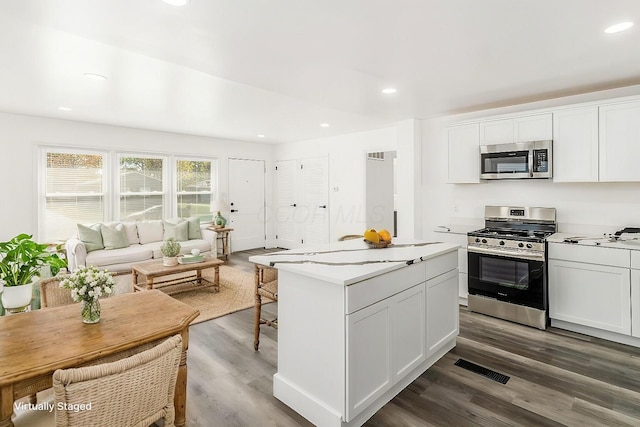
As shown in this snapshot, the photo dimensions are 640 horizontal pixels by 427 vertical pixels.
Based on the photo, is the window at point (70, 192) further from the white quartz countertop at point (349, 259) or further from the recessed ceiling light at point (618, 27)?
the recessed ceiling light at point (618, 27)

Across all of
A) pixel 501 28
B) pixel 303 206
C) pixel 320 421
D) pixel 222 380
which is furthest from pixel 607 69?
pixel 303 206

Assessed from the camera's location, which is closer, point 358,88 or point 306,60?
point 306,60

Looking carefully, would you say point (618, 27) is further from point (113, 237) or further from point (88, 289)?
point (113, 237)

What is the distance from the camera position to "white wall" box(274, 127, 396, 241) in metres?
6.19

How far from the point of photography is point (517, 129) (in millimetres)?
3863

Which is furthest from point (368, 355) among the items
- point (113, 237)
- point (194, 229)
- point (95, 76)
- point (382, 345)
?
point (194, 229)

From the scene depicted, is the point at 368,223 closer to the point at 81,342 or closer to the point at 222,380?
the point at 222,380

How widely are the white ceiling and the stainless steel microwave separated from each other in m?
0.59

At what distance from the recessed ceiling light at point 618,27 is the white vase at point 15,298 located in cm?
406

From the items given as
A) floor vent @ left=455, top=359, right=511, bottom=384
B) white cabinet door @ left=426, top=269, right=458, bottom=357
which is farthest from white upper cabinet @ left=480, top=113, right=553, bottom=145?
floor vent @ left=455, top=359, right=511, bottom=384

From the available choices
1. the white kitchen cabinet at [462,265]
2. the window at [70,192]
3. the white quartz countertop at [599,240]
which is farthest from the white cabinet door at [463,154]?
the window at [70,192]

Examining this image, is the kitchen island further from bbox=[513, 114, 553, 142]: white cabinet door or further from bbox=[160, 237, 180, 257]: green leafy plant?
bbox=[160, 237, 180, 257]: green leafy plant

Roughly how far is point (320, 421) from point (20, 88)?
4558 mm

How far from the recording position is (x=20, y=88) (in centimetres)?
370
